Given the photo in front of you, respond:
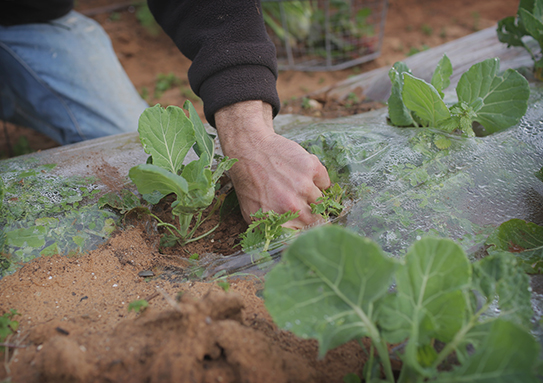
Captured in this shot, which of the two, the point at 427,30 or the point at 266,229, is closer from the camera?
the point at 266,229

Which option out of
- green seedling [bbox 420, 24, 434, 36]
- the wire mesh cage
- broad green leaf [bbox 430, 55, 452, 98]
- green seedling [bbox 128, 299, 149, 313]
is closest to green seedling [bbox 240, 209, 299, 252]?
green seedling [bbox 128, 299, 149, 313]

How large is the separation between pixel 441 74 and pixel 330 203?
2.50 feet

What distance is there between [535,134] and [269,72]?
1.08m

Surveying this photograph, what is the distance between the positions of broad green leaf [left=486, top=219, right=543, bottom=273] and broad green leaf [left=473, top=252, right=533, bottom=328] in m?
0.30

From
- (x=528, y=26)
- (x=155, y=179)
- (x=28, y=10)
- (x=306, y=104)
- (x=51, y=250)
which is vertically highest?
(x=28, y=10)

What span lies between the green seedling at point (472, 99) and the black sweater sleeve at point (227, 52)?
0.52 m

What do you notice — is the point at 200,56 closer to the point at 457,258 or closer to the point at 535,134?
the point at 457,258

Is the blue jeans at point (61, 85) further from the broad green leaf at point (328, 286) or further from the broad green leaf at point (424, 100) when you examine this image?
the broad green leaf at point (328, 286)

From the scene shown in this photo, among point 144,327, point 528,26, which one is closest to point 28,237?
point 144,327

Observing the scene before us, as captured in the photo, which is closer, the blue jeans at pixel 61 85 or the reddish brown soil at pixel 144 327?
the reddish brown soil at pixel 144 327

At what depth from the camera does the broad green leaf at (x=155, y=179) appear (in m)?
0.90

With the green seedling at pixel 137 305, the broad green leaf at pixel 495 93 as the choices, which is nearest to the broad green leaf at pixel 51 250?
the green seedling at pixel 137 305

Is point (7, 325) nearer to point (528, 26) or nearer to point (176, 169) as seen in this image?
point (176, 169)

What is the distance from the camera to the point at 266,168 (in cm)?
123
